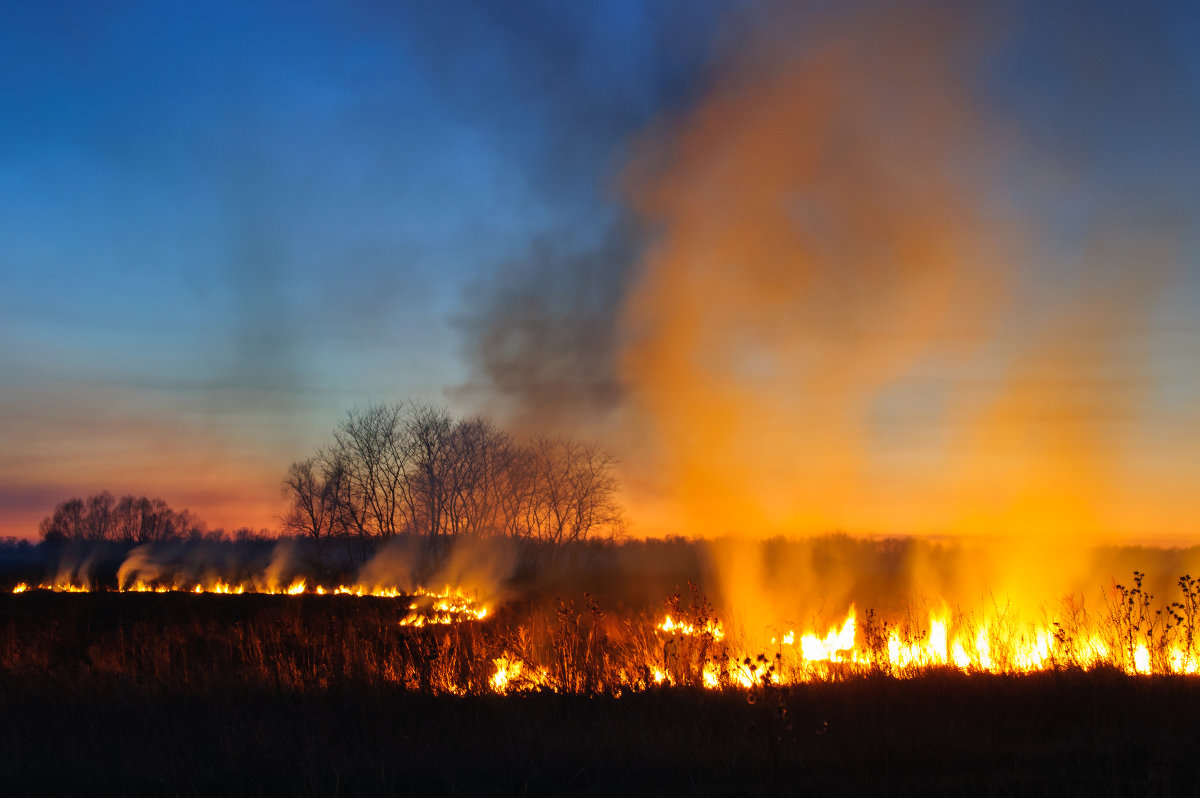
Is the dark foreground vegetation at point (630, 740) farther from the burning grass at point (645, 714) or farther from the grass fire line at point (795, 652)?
the grass fire line at point (795, 652)

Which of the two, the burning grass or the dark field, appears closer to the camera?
the dark field

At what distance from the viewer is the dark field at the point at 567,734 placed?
26.2 ft

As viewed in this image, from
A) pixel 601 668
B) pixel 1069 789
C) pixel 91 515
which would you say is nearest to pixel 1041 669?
pixel 1069 789

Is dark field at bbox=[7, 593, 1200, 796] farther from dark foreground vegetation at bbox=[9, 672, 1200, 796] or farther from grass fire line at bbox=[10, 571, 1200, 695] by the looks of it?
grass fire line at bbox=[10, 571, 1200, 695]

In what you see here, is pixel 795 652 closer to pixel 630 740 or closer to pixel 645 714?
pixel 645 714

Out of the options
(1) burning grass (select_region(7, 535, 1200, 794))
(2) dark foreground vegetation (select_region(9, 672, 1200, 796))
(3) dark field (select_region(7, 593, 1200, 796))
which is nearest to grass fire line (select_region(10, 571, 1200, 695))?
(1) burning grass (select_region(7, 535, 1200, 794))

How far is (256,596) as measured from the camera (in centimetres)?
2625

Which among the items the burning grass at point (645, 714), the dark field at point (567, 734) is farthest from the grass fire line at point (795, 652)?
the dark field at point (567, 734)

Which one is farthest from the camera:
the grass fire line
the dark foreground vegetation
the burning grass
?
the grass fire line

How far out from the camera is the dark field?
26.2 ft

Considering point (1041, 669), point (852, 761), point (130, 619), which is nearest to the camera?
point (852, 761)

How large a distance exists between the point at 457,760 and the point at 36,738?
566cm

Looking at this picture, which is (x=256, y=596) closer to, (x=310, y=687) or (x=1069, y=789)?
(x=310, y=687)

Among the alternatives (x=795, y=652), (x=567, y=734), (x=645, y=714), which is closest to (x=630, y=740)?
(x=567, y=734)
